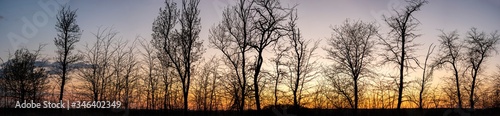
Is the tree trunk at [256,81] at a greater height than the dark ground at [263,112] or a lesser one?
greater

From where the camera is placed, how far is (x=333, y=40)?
3077 cm

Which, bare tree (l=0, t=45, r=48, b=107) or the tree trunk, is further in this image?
bare tree (l=0, t=45, r=48, b=107)

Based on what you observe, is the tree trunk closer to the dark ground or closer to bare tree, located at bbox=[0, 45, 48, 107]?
the dark ground

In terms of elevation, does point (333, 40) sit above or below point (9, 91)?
above

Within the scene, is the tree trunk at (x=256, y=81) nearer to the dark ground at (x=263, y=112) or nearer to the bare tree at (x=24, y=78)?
the dark ground at (x=263, y=112)

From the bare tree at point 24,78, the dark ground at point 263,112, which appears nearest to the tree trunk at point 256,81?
the dark ground at point 263,112

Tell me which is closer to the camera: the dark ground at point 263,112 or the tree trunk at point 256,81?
the tree trunk at point 256,81

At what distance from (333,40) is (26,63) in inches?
1116

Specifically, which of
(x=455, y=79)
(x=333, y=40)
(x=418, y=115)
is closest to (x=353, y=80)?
(x=333, y=40)

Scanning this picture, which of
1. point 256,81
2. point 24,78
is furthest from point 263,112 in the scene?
point 24,78

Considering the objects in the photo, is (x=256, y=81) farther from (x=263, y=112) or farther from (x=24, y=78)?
(x=24, y=78)

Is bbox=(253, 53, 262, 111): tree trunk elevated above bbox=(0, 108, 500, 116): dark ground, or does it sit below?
above

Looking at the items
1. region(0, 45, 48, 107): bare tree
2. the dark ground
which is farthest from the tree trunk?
region(0, 45, 48, 107): bare tree

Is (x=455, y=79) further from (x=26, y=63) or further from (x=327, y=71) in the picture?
(x=26, y=63)
